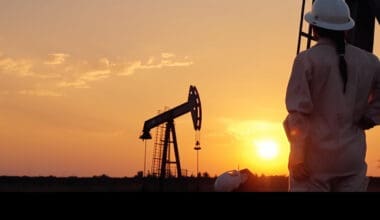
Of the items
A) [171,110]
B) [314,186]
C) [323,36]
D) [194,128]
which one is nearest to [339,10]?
[323,36]

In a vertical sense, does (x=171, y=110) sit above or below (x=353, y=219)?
above

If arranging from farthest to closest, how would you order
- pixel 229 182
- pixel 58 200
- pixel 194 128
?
pixel 194 128, pixel 229 182, pixel 58 200

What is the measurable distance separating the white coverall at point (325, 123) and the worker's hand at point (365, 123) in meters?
0.03

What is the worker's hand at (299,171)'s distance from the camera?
14.1 feet

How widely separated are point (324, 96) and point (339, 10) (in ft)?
1.85

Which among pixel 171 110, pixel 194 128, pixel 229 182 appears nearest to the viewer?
pixel 229 182

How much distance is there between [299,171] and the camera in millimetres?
4309

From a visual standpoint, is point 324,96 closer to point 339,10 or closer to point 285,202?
point 339,10

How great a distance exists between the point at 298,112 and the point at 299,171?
1.14ft

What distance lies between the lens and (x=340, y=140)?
4363mm

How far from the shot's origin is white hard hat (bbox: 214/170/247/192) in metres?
4.58

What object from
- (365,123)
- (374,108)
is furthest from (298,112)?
(374,108)

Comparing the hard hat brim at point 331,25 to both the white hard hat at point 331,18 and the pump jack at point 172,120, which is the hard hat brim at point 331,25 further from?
the pump jack at point 172,120

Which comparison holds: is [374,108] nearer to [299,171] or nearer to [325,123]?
[325,123]
